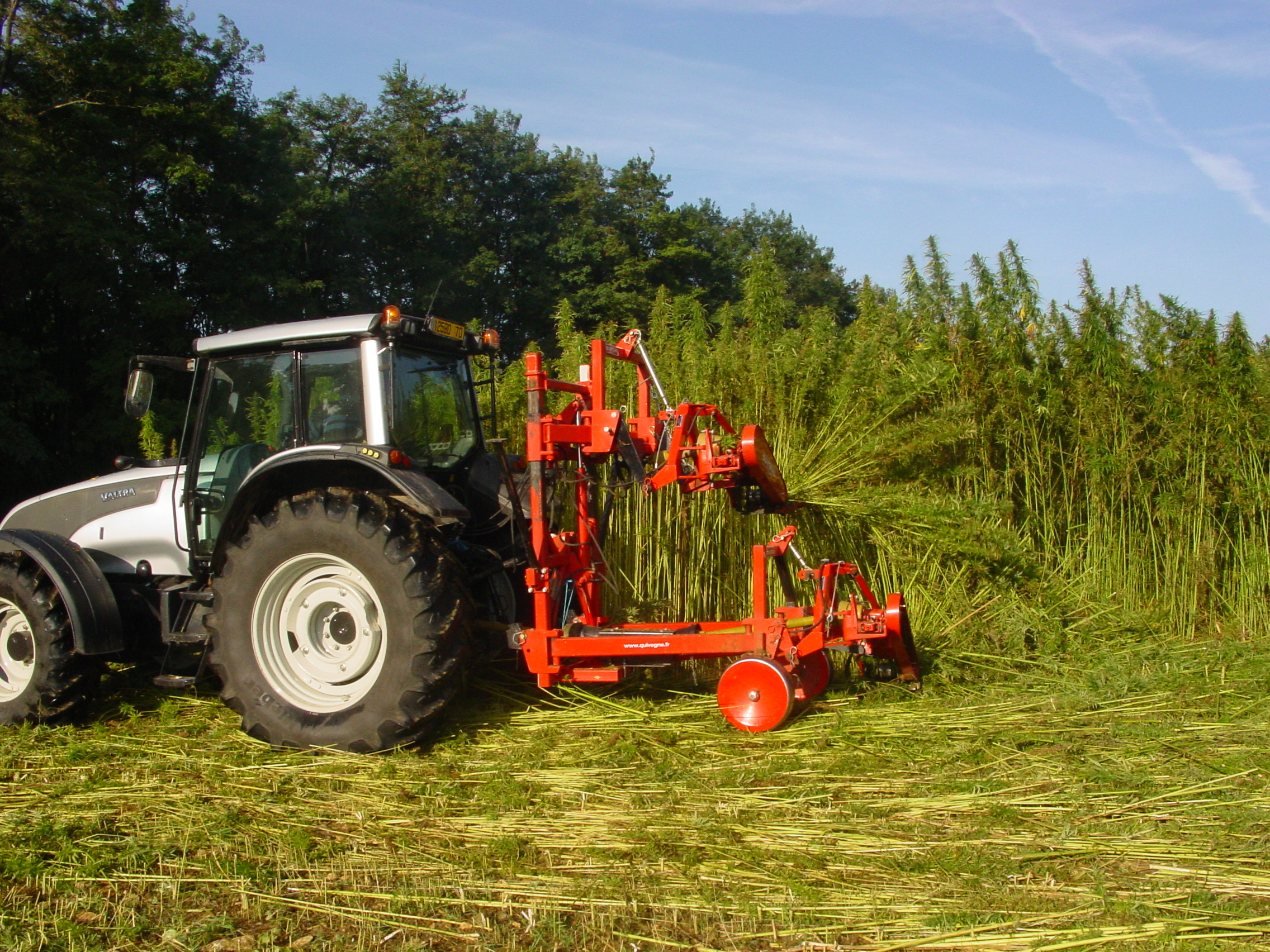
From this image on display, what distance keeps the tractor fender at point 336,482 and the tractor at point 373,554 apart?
0.04 feet

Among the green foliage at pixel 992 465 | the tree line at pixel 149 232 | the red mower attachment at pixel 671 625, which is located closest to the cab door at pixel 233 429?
the red mower attachment at pixel 671 625

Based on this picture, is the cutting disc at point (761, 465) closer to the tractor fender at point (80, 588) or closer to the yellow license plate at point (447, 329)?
the yellow license plate at point (447, 329)

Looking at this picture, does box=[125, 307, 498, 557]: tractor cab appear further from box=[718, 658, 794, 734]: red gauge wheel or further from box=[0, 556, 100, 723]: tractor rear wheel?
box=[718, 658, 794, 734]: red gauge wheel

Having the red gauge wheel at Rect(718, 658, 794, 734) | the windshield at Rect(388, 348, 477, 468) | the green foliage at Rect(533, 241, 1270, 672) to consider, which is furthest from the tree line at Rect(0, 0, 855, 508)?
the red gauge wheel at Rect(718, 658, 794, 734)

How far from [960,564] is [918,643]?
0.52 m

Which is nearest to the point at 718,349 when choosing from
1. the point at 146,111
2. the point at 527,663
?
the point at 527,663

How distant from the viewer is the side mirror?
4.43m

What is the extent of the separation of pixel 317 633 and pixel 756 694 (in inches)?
75.8

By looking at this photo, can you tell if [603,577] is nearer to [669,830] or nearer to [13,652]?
[669,830]

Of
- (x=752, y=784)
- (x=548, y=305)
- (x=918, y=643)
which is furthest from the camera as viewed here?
(x=548, y=305)

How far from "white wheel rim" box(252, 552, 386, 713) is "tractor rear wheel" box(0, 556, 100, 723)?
1.08 m

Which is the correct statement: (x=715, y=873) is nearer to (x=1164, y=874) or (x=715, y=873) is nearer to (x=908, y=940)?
(x=908, y=940)

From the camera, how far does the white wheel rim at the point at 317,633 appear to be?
4094 mm

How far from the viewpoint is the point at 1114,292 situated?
257 inches
